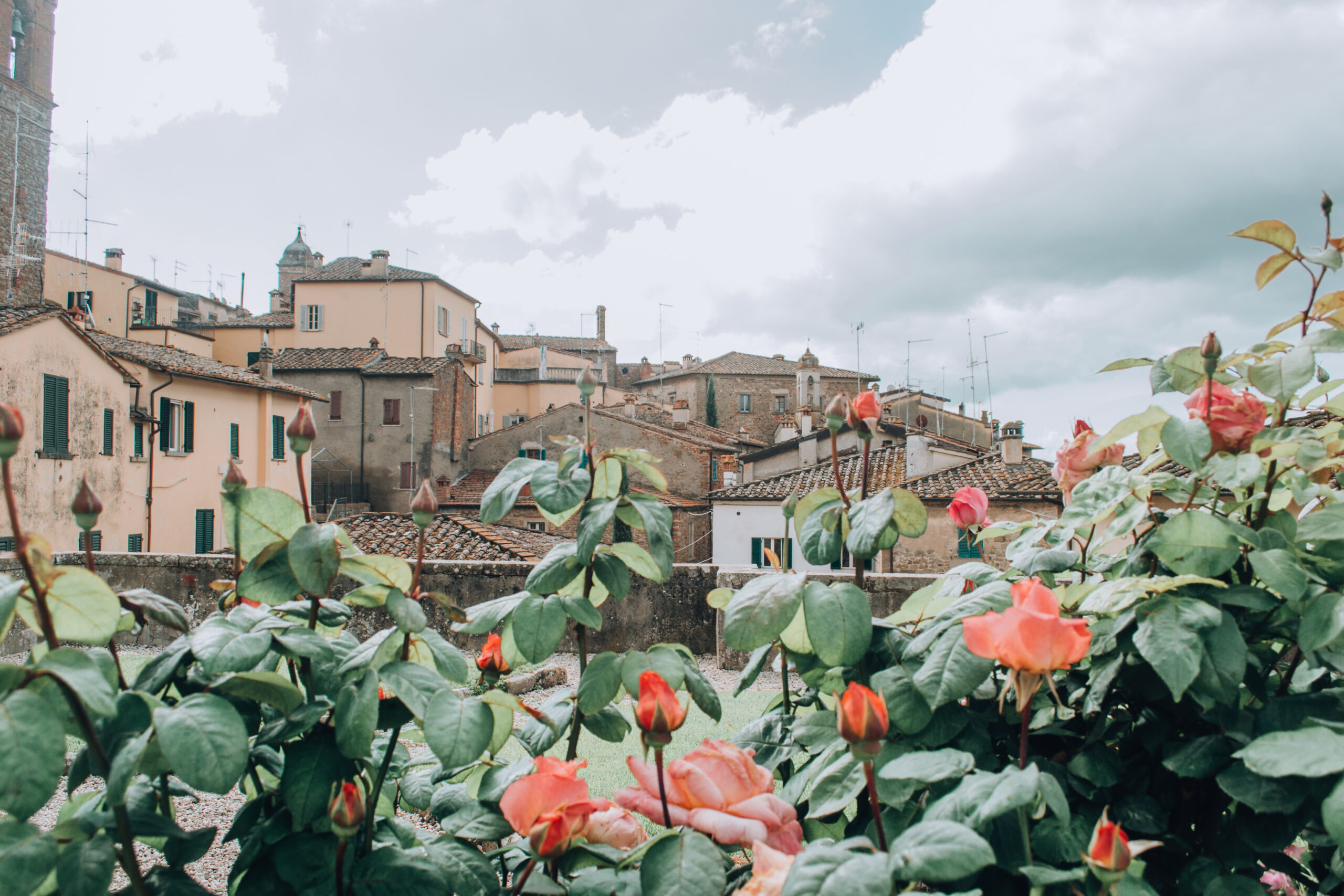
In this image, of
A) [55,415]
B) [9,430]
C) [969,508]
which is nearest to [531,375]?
[55,415]

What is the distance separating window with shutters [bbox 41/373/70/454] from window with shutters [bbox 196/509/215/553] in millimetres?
4233

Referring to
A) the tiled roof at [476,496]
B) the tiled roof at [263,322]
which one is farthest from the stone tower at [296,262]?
the tiled roof at [476,496]

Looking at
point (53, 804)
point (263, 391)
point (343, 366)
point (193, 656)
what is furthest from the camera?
point (343, 366)

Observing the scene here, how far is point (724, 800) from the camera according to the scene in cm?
86

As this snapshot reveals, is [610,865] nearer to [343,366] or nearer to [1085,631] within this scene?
[1085,631]

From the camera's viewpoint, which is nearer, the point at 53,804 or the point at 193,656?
the point at 193,656

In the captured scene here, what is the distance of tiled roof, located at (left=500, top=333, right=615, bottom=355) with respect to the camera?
43162 millimetres

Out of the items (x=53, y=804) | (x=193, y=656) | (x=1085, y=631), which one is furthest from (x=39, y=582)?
(x=53, y=804)

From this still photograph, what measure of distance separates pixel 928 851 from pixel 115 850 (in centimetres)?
75

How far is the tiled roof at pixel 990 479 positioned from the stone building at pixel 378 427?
56.8ft

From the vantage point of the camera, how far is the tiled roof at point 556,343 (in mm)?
43162

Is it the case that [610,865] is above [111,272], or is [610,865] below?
below

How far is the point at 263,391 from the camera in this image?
20328 mm

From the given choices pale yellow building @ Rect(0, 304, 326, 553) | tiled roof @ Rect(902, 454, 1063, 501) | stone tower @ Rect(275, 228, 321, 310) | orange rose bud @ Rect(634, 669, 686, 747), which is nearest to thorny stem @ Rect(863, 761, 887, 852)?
orange rose bud @ Rect(634, 669, 686, 747)
